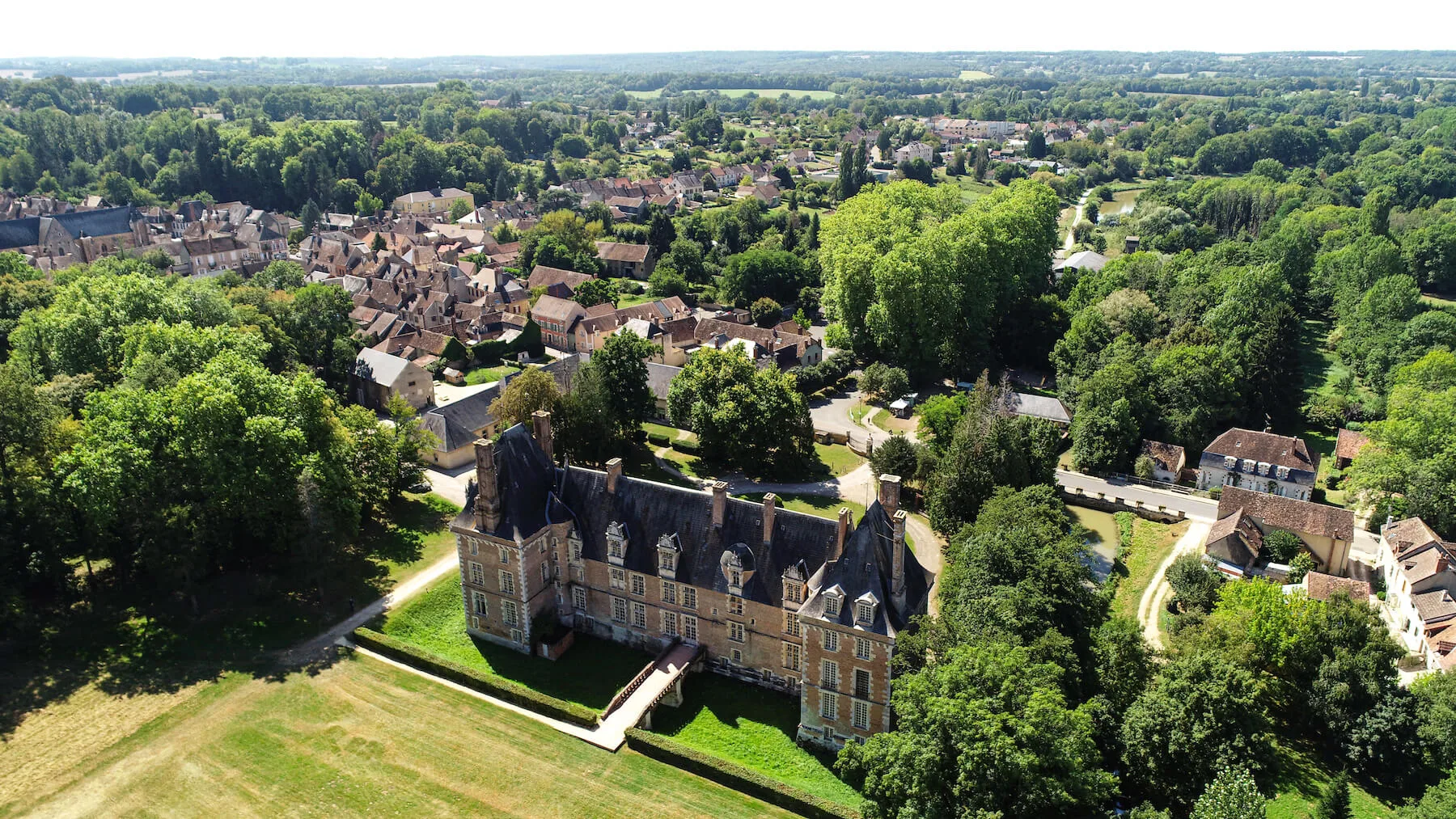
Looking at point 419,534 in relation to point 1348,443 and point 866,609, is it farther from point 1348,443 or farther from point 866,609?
point 1348,443

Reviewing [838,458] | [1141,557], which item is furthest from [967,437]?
[838,458]

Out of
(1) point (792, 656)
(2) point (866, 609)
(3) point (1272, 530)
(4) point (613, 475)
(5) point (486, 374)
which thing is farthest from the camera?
(5) point (486, 374)

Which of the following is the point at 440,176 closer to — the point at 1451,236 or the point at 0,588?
the point at 0,588

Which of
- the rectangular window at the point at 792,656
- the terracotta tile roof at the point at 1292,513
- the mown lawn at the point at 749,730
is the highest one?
the rectangular window at the point at 792,656

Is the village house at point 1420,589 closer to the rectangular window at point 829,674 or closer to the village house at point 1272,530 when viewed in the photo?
the village house at point 1272,530

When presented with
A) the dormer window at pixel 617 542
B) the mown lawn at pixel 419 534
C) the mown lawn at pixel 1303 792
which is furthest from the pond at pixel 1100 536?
the mown lawn at pixel 419 534

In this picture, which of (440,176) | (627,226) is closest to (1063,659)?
(627,226)
